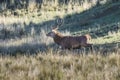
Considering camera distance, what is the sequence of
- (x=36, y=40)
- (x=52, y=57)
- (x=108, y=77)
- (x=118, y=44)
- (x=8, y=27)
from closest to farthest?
1. (x=108, y=77)
2. (x=52, y=57)
3. (x=118, y=44)
4. (x=36, y=40)
5. (x=8, y=27)

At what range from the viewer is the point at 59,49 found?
593 inches

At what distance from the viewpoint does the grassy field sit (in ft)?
35.3

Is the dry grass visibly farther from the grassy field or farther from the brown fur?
the brown fur

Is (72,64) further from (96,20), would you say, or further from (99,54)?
(96,20)

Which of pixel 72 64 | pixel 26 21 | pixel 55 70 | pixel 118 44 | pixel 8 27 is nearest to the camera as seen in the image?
pixel 55 70

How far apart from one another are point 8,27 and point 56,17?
13.4 ft

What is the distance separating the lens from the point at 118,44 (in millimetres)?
14797

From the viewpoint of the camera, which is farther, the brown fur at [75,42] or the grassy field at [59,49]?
the brown fur at [75,42]

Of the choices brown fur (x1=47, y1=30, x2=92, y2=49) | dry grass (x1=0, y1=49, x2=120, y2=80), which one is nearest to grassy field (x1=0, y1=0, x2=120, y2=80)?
dry grass (x1=0, y1=49, x2=120, y2=80)

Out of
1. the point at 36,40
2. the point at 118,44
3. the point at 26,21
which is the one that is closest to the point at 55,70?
the point at 118,44

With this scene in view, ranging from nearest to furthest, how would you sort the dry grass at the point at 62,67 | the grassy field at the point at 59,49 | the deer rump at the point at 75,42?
the dry grass at the point at 62,67 < the grassy field at the point at 59,49 < the deer rump at the point at 75,42

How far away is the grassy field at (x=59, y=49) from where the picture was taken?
1077 centimetres

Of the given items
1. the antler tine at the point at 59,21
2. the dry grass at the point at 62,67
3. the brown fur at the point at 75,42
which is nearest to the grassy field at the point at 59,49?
the dry grass at the point at 62,67

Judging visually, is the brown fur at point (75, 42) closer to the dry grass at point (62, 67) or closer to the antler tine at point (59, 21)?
the dry grass at point (62, 67)
